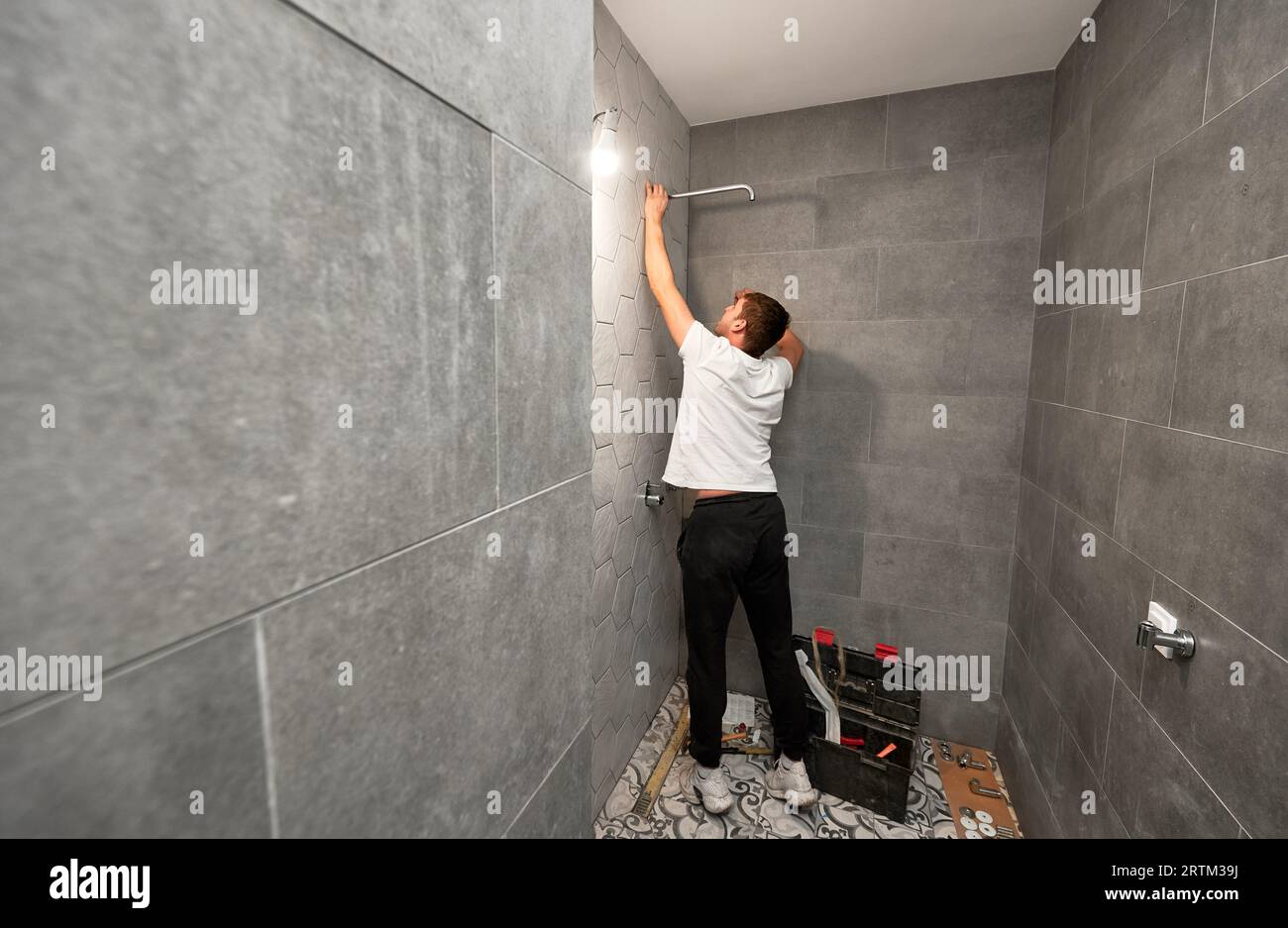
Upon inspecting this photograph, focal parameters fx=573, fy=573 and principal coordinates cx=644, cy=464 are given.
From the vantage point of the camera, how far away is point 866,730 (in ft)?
6.34

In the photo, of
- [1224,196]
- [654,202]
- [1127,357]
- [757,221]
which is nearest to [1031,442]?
[1127,357]

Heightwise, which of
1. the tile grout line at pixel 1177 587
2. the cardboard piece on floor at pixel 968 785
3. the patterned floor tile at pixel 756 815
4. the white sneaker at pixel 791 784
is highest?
the tile grout line at pixel 1177 587

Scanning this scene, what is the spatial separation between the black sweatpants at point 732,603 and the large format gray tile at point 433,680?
1.19 meters

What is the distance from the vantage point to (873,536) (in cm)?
217

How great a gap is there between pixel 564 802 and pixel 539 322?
0.54 meters

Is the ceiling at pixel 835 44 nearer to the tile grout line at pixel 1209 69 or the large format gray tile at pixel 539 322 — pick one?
the tile grout line at pixel 1209 69

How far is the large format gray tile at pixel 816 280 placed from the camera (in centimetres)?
207

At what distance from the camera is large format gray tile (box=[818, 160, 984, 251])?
1.94m

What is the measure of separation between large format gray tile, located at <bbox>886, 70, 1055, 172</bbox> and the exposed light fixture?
102cm

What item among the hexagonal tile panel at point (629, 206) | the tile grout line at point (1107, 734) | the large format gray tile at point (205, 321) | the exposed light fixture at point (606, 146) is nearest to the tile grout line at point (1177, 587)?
the tile grout line at point (1107, 734)

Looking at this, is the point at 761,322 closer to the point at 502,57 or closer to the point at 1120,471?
the point at 1120,471

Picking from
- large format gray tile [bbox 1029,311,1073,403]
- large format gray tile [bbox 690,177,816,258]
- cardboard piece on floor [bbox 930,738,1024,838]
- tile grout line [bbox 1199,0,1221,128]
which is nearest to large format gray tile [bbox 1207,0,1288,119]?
tile grout line [bbox 1199,0,1221,128]
